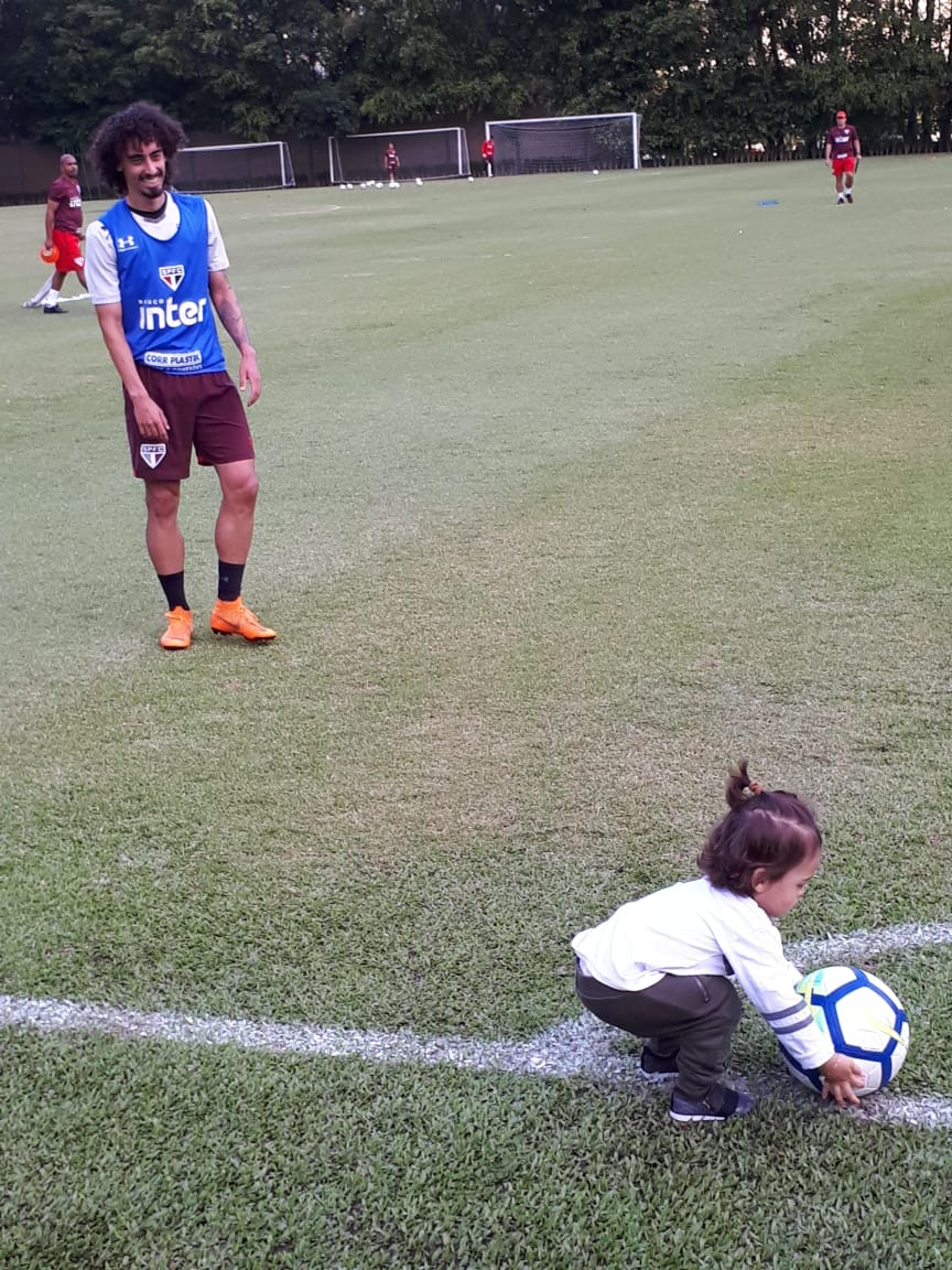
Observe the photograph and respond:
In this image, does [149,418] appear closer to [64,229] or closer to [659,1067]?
[659,1067]

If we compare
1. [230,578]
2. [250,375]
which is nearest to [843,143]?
[250,375]

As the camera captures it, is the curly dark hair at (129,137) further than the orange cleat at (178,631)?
No

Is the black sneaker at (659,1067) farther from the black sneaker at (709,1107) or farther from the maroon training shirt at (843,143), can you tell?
the maroon training shirt at (843,143)

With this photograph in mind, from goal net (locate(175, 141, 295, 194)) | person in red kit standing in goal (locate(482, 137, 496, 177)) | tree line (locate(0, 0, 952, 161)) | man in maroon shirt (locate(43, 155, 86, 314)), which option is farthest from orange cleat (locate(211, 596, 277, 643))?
goal net (locate(175, 141, 295, 194))

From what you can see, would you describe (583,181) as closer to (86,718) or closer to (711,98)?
(711,98)

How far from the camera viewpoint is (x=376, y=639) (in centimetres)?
515

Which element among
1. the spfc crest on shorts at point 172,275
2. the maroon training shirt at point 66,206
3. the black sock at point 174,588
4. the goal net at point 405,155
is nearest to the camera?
the spfc crest on shorts at point 172,275

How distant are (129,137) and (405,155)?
53967 millimetres

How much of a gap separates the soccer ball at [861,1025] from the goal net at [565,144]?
159 ft

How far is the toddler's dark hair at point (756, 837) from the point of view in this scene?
239 cm

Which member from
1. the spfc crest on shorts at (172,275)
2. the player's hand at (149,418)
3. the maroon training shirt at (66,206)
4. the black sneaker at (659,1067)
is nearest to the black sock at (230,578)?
the player's hand at (149,418)

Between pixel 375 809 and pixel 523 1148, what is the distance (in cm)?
147

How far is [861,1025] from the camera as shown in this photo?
2.57 metres

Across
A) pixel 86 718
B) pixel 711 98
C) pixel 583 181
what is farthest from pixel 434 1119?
pixel 711 98
